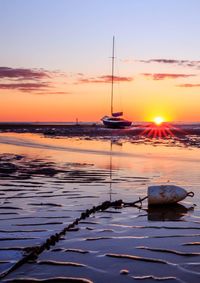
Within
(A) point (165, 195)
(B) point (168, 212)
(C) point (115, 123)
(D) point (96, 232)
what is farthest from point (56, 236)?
(C) point (115, 123)

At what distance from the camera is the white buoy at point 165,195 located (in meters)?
12.8

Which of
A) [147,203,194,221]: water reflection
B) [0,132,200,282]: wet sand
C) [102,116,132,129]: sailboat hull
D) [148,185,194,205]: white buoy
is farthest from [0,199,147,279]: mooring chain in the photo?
[102,116,132,129]: sailboat hull

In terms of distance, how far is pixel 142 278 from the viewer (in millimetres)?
7062

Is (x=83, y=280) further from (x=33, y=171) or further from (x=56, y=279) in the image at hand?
(x=33, y=171)

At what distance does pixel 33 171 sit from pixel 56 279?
14198 millimetres

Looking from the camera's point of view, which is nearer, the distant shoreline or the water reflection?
the water reflection

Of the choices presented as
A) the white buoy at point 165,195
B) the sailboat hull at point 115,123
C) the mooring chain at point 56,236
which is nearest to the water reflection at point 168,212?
the white buoy at point 165,195

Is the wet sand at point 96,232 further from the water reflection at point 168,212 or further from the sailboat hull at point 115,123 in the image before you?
the sailboat hull at point 115,123

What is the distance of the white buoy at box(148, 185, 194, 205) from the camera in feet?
42.0

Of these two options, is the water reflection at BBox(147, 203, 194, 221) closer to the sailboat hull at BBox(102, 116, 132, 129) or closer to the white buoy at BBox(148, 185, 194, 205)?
the white buoy at BBox(148, 185, 194, 205)

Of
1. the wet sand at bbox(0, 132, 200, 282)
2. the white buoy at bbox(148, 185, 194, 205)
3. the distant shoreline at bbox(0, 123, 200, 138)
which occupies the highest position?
the distant shoreline at bbox(0, 123, 200, 138)

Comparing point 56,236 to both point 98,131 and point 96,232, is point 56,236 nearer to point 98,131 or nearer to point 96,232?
point 96,232

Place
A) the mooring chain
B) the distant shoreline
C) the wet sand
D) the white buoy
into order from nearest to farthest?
1. the wet sand
2. the mooring chain
3. the white buoy
4. the distant shoreline

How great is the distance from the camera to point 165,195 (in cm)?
1291
